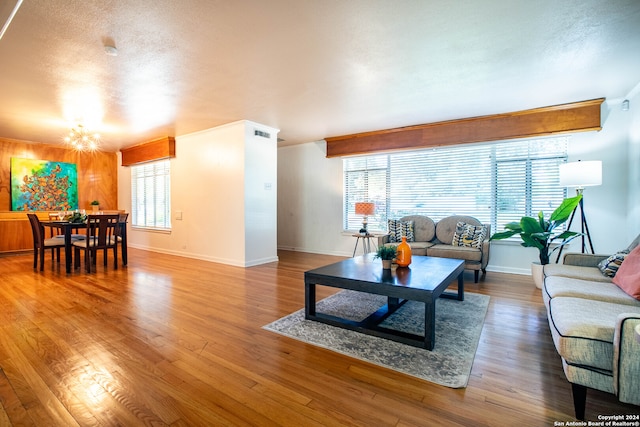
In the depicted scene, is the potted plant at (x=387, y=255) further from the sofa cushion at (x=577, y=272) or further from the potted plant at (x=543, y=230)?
the potted plant at (x=543, y=230)

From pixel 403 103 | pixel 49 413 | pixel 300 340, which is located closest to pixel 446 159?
pixel 403 103

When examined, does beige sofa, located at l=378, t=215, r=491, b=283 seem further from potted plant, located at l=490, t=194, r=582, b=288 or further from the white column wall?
the white column wall

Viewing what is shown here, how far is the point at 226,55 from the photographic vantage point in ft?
9.64

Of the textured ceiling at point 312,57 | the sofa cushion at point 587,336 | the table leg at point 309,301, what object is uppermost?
the textured ceiling at point 312,57

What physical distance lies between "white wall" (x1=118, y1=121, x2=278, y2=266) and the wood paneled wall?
2.93m

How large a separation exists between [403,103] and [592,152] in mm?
2783

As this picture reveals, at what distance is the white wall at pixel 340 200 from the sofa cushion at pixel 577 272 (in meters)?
1.98

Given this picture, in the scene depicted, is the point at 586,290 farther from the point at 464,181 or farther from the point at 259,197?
the point at 259,197

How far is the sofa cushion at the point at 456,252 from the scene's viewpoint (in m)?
4.23

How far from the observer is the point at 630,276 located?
2.19m

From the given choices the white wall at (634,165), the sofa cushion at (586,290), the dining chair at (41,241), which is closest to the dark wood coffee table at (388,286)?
the sofa cushion at (586,290)

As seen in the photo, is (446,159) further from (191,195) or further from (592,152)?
(191,195)

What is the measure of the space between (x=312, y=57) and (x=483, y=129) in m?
3.34

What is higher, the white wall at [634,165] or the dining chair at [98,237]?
the white wall at [634,165]
